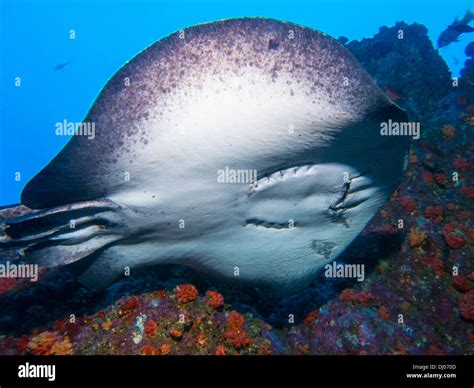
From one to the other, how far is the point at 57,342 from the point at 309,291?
11.0 ft

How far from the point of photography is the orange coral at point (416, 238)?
4.96 meters

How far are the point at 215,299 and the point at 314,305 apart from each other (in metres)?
1.62

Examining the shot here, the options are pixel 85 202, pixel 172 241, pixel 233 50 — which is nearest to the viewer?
pixel 233 50

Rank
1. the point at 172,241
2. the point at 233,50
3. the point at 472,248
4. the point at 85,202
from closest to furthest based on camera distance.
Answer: the point at 233,50 → the point at 85,202 → the point at 172,241 → the point at 472,248

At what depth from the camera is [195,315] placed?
3.52m

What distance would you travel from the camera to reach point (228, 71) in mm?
1767

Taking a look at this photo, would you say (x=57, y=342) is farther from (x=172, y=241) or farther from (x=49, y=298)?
(x=172, y=241)

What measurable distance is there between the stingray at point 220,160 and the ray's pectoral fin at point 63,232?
0.01 meters

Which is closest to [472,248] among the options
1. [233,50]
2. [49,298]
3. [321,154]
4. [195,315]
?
[321,154]

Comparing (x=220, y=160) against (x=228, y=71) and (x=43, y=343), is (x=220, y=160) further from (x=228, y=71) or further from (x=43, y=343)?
(x=43, y=343)

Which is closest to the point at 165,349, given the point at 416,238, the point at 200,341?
the point at 200,341

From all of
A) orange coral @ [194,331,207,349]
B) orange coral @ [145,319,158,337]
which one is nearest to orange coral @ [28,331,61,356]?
orange coral @ [145,319,158,337]

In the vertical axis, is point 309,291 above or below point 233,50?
below

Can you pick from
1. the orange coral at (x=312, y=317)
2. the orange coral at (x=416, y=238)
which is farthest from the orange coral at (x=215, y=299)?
the orange coral at (x=416, y=238)
